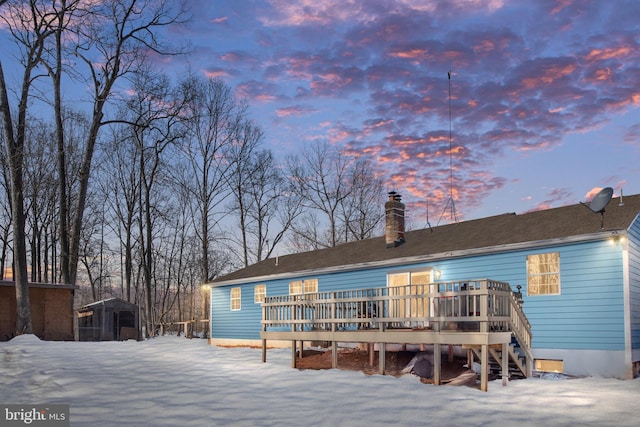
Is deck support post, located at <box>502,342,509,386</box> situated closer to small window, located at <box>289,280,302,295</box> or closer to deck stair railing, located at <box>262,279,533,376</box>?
deck stair railing, located at <box>262,279,533,376</box>

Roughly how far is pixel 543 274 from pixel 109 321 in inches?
1019

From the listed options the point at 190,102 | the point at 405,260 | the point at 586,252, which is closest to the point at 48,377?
the point at 405,260

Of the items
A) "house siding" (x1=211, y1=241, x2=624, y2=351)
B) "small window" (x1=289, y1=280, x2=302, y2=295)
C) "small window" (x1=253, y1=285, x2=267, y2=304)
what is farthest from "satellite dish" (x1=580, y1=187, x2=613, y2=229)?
"small window" (x1=253, y1=285, x2=267, y2=304)

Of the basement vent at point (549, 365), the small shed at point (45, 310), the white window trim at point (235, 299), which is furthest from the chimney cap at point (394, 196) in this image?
the small shed at point (45, 310)

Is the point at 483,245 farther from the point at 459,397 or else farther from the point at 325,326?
Result: the point at 459,397

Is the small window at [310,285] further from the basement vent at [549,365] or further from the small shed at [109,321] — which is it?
the small shed at [109,321]

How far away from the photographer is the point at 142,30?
94.8 feet

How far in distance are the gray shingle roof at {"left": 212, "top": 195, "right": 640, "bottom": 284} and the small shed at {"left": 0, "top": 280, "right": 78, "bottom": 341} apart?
8341mm

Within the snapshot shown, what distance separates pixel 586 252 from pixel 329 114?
14.6 meters

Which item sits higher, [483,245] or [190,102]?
[190,102]

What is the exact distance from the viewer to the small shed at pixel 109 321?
1286 inches

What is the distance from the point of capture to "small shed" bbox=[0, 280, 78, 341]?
925 inches

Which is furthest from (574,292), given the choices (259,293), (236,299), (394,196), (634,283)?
(236,299)

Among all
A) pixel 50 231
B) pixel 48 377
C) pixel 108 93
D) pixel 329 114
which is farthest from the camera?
pixel 50 231
